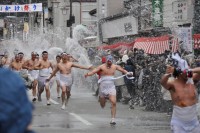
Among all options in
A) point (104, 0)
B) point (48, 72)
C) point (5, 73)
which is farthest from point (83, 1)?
point (5, 73)

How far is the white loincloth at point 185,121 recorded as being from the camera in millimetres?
7023

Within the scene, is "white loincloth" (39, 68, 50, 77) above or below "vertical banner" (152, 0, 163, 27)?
below

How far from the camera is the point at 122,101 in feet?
67.8

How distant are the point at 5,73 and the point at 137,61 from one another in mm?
17457

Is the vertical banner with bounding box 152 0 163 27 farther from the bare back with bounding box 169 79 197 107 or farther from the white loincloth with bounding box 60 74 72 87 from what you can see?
the bare back with bounding box 169 79 197 107

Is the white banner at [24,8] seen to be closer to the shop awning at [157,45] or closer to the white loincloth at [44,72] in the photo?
the shop awning at [157,45]

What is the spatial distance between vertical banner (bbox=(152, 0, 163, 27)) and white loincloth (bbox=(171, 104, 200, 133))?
19.8m

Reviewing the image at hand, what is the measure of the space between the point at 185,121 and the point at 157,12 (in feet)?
67.6

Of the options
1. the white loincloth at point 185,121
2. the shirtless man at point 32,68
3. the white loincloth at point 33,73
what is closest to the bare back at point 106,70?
the shirtless man at point 32,68

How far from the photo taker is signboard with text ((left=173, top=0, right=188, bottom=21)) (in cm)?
2312

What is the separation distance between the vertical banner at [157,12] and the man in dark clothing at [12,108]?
24.7m

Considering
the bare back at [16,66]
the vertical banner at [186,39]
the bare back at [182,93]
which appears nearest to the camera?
the bare back at [182,93]

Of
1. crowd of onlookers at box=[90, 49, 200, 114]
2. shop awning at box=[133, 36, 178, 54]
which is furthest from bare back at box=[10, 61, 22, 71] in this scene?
shop awning at box=[133, 36, 178, 54]

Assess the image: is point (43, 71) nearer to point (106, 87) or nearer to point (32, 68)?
point (32, 68)
